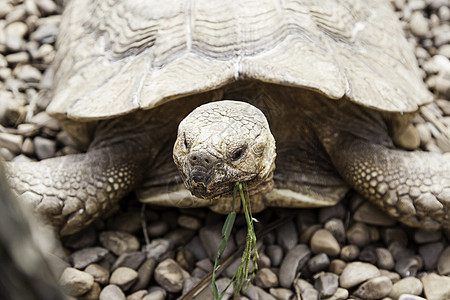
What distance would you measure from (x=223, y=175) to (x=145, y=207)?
1.11 m

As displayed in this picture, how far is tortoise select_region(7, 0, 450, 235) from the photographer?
8.32ft

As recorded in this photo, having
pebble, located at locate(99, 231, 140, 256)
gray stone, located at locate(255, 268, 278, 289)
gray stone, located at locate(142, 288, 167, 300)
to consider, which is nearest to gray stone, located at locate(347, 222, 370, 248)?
gray stone, located at locate(255, 268, 278, 289)

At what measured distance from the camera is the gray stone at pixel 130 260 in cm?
264

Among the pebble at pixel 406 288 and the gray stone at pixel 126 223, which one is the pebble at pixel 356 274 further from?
the gray stone at pixel 126 223

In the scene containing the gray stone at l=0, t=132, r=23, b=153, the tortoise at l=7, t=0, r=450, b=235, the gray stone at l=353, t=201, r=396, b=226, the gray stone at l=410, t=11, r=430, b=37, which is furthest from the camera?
the gray stone at l=410, t=11, r=430, b=37

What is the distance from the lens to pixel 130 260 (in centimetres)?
266

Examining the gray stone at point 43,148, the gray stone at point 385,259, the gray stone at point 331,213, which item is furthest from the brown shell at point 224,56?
the gray stone at point 385,259

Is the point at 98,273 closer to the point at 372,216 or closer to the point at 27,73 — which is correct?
the point at 372,216

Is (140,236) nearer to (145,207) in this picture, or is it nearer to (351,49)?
(145,207)

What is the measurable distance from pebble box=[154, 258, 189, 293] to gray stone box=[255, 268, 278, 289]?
364 millimetres

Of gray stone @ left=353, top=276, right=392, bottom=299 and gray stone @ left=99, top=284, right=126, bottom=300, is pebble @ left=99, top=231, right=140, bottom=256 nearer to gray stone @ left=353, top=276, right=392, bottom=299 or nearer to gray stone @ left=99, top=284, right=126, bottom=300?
gray stone @ left=99, top=284, right=126, bottom=300

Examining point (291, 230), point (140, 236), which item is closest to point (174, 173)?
point (140, 236)

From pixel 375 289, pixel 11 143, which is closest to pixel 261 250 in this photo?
pixel 375 289

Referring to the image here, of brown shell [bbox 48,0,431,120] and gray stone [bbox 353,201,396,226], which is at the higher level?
brown shell [bbox 48,0,431,120]
